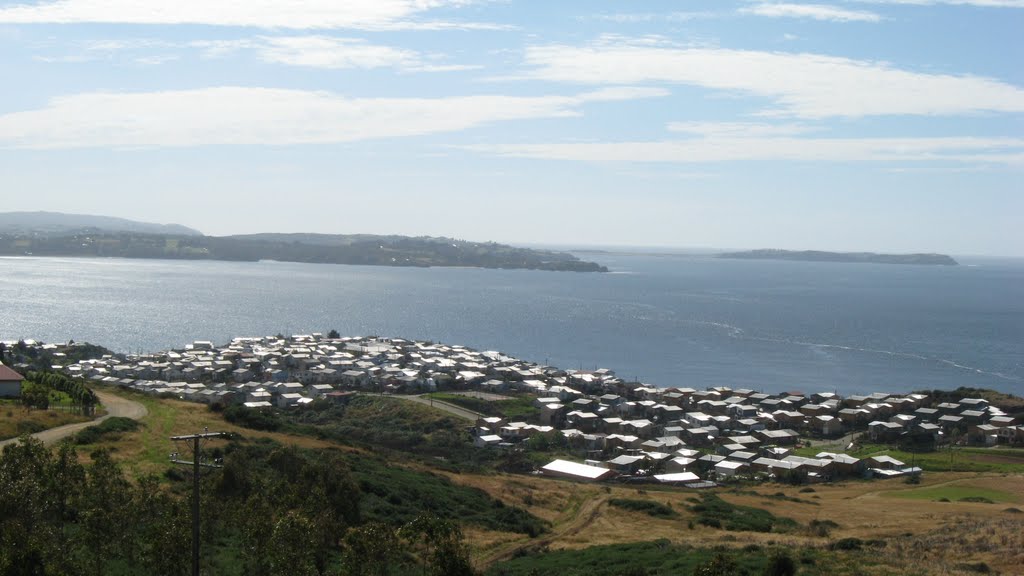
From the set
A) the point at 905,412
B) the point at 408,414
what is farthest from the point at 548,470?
the point at 905,412

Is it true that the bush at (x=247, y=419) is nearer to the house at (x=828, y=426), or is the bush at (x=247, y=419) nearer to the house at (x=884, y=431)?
the house at (x=828, y=426)

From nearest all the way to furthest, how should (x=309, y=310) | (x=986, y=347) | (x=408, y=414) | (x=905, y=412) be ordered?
(x=408, y=414)
(x=905, y=412)
(x=986, y=347)
(x=309, y=310)

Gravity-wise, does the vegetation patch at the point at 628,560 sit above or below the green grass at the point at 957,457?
above

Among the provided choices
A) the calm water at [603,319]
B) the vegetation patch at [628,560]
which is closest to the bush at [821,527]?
the vegetation patch at [628,560]

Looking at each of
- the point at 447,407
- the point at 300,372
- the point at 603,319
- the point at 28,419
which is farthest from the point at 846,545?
the point at 603,319

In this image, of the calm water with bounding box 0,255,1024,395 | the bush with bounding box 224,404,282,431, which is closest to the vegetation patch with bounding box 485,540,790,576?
the bush with bounding box 224,404,282,431

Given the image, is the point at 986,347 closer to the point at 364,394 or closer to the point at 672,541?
the point at 364,394
